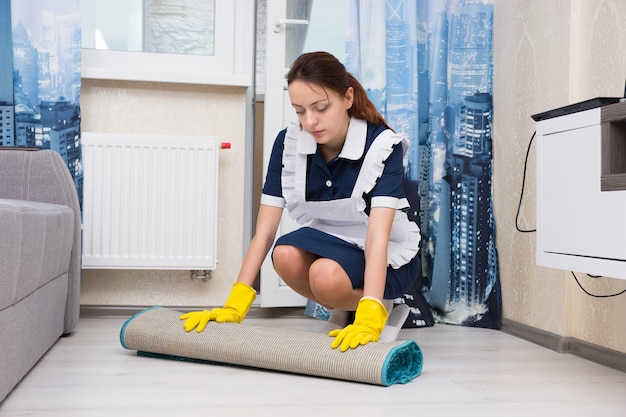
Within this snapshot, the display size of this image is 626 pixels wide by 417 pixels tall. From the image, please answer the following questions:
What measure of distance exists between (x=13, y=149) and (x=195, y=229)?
71cm

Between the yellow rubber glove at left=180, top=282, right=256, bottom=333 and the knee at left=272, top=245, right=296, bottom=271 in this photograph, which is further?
the knee at left=272, top=245, right=296, bottom=271

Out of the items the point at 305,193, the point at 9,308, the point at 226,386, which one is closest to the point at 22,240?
the point at 9,308

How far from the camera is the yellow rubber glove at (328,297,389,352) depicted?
1.56m

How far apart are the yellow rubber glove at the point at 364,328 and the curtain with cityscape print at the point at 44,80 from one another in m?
1.23

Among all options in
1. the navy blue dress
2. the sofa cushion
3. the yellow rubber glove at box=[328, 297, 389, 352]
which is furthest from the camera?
the navy blue dress

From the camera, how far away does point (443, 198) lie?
2605mm

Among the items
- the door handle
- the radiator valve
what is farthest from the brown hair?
the radiator valve

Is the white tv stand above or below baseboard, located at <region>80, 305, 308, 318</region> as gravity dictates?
above

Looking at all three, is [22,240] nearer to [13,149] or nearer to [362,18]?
[13,149]

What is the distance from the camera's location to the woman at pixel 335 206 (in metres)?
1.71

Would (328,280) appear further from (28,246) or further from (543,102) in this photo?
(543,102)

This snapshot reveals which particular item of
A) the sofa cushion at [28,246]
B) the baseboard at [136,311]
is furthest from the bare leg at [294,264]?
the baseboard at [136,311]

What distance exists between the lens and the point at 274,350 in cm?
162

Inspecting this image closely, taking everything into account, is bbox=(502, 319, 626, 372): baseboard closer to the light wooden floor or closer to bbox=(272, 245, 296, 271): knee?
the light wooden floor
